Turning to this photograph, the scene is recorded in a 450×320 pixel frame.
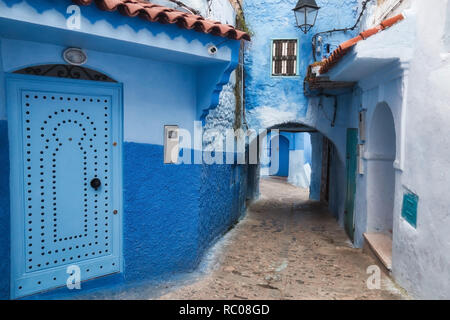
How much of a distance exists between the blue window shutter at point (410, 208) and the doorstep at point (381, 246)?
0.94 m

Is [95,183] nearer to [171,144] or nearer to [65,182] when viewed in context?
[65,182]

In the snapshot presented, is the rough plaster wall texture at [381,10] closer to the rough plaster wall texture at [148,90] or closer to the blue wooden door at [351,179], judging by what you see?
the blue wooden door at [351,179]

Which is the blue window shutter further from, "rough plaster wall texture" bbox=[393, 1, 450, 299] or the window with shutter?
the window with shutter

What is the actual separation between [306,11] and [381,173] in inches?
149

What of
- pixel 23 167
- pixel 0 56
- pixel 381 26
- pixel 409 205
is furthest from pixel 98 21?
pixel 409 205

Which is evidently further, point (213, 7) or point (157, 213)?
point (213, 7)

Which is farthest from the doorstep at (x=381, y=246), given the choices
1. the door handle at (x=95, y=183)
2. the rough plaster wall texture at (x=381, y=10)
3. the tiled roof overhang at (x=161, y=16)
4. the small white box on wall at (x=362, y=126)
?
the door handle at (x=95, y=183)

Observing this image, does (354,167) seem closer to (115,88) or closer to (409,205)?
(409,205)

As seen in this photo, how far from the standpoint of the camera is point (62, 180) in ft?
13.4

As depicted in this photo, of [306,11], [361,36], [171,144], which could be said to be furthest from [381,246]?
[306,11]

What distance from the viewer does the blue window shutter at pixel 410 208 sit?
4.30 m

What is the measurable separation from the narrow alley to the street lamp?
15.3ft

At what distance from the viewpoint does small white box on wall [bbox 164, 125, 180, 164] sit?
486cm

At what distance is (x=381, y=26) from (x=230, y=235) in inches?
193
